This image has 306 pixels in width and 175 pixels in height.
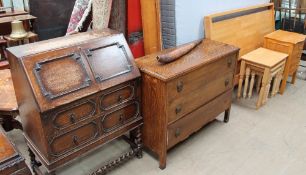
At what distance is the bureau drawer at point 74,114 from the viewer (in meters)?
1.55

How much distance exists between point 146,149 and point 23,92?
3.66ft

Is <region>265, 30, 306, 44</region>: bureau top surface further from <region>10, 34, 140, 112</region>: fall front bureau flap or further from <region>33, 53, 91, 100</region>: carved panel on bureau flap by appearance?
<region>33, 53, 91, 100</region>: carved panel on bureau flap

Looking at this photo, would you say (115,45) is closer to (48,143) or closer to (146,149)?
(48,143)

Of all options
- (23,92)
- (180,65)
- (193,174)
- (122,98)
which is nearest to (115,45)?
(122,98)

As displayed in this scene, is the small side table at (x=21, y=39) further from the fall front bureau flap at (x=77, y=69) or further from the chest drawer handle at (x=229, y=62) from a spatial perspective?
the chest drawer handle at (x=229, y=62)

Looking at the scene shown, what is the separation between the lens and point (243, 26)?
3.15 m

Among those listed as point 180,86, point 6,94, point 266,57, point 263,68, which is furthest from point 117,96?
point 266,57

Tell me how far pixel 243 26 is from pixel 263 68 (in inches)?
24.5

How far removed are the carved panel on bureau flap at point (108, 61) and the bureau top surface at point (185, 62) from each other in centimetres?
15

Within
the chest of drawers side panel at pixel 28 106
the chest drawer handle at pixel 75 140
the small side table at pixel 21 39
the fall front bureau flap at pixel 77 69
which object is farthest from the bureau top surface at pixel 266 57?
the small side table at pixel 21 39

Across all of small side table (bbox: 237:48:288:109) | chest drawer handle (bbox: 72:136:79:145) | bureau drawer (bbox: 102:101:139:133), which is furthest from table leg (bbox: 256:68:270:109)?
chest drawer handle (bbox: 72:136:79:145)

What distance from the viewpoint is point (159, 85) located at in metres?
1.84

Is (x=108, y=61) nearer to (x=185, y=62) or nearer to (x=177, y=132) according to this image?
(x=185, y=62)

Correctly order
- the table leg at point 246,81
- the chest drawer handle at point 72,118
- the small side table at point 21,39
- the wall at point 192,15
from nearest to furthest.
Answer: the chest drawer handle at point 72,118 < the wall at point 192,15 < the table leg at point 246,81 < the small side table at point 21,39
